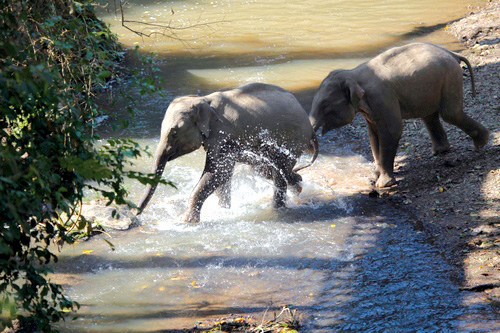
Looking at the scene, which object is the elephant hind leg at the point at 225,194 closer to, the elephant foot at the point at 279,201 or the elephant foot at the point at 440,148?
the elephant foot at the point at 279,201

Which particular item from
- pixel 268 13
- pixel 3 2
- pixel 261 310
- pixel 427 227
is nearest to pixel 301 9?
A: pixel 268 13

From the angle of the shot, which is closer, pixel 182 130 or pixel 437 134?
pixel 182 130

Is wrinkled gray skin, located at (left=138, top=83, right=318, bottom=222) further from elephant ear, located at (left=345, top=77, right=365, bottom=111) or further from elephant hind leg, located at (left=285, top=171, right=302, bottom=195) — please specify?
elephant ear, located at (left=345, top=77, right=365, bottom=111)

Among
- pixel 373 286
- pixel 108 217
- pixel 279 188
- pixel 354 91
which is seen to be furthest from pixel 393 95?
pixel 108 217

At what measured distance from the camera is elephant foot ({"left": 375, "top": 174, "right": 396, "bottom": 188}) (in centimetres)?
762

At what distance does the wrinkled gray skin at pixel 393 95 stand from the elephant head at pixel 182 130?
1476 millimetres

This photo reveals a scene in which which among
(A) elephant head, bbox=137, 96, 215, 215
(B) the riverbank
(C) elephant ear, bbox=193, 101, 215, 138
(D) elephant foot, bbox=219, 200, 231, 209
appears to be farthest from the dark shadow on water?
(C) elephant ear, bbox=193, 101, 215, 138

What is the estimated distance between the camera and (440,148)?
8.09 meters

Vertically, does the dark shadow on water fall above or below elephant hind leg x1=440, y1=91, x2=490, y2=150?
below

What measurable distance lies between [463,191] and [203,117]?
288 centimetres

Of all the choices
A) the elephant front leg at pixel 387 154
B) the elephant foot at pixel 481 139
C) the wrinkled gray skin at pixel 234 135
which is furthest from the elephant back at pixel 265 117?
the elephant foot at pixel 481 139

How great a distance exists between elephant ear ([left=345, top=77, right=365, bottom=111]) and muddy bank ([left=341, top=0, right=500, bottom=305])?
1147 mm

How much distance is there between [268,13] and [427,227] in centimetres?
1273

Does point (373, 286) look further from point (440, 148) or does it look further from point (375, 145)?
point (440, 148)
